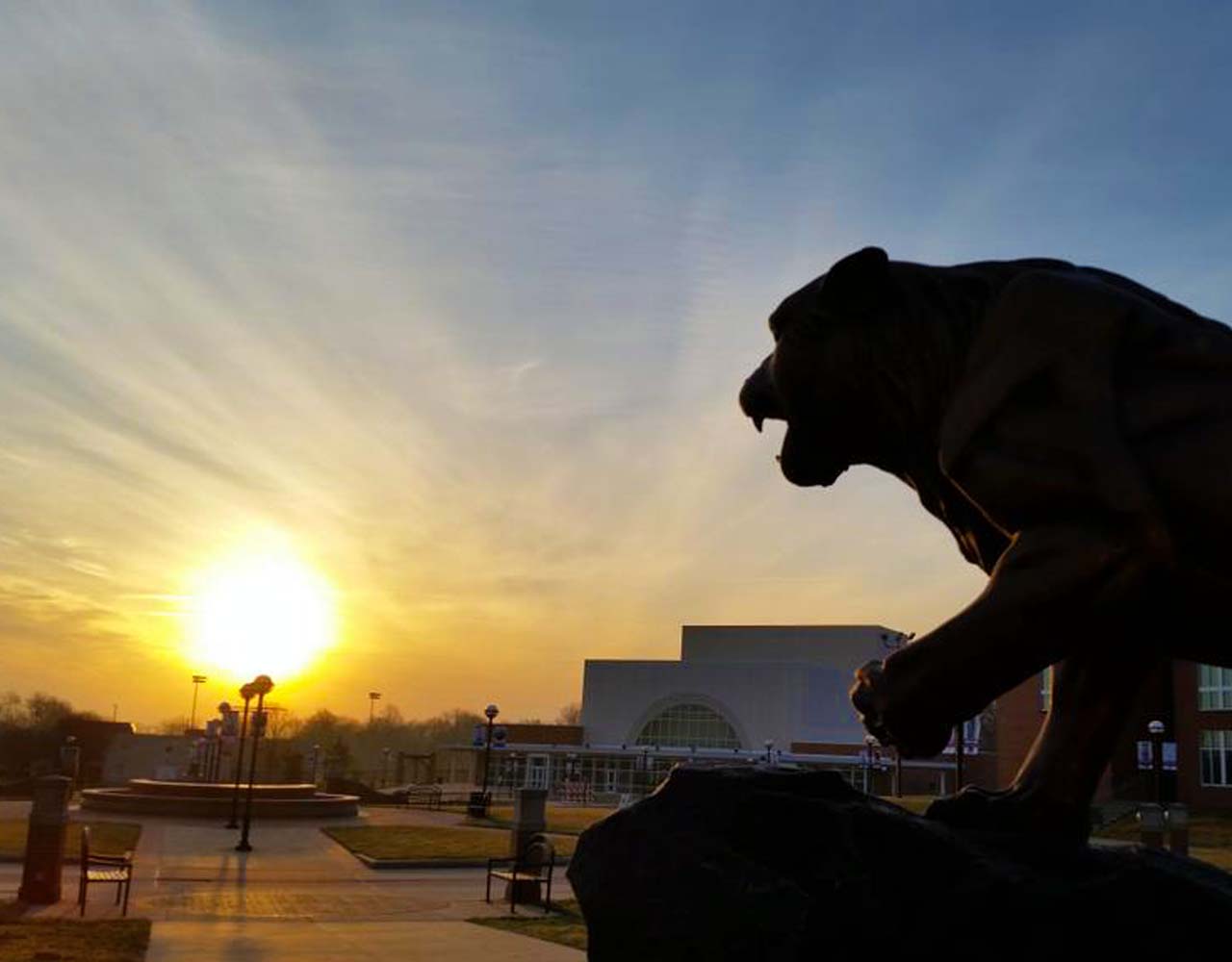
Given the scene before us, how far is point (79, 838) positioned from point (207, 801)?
30.2ft

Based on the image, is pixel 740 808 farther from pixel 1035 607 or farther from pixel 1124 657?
pixel 1124 657

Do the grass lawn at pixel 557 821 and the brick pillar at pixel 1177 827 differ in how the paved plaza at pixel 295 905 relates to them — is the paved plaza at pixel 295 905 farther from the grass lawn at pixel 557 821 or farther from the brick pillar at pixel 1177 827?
the brick pillar at pixel 1177 827

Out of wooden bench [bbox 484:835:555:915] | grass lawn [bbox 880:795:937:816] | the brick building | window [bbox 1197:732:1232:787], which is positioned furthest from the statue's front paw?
window [bbox 1197:732:1232:787]

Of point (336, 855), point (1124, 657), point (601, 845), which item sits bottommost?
point (336, 855)

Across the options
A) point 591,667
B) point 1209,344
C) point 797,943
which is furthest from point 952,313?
point 591,667

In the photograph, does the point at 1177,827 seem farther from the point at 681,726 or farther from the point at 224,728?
the point at 681,726

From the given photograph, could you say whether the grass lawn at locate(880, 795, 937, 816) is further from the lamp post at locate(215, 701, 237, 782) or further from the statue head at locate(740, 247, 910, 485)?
the lamp post at locate(215, 701, 237, 782)

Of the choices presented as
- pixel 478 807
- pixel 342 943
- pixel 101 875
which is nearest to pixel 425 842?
pixel 101 875

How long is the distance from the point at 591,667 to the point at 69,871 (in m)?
62.5

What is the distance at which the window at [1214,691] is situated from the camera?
46125 mm

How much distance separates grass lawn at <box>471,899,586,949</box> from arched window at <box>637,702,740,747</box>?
61.6 meters

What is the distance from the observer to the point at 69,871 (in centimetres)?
1956

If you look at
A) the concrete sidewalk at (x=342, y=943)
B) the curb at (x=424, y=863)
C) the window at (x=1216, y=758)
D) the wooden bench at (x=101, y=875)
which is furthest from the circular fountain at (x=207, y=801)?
the window at (x=1216, y=758)

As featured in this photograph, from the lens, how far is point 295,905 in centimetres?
1648
